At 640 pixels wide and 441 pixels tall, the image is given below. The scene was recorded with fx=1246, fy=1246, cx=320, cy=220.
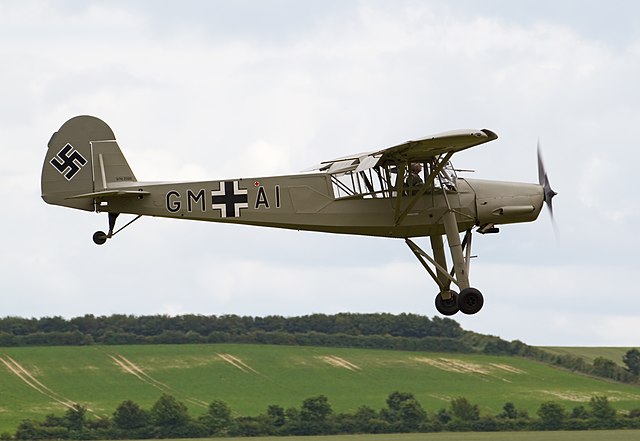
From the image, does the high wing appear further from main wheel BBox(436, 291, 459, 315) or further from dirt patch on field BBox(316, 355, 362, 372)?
dirt patch on field BBox(316, 355, 362, 372)

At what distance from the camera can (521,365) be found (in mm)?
97688

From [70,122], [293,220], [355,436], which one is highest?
[70,122]

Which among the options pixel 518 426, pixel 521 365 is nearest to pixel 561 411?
pixel 518 426

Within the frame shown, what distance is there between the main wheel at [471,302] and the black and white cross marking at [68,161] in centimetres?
823

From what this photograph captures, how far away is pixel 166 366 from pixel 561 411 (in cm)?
2823

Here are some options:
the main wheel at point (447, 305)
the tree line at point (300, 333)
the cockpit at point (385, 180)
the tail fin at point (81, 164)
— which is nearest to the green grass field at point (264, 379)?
the tree line at point (300, 333)

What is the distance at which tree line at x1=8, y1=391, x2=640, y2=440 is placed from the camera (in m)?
79.3

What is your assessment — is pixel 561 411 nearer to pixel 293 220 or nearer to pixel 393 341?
pixel 393 341

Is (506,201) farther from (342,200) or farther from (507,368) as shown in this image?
(507,368)

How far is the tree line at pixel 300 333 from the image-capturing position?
9906 cm

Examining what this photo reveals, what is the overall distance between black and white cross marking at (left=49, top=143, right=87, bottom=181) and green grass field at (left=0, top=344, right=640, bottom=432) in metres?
55.0

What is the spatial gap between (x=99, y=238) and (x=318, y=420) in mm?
59837

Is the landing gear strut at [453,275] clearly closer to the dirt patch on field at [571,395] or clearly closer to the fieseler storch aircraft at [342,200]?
the fieseler storch aircraft at [342,200]

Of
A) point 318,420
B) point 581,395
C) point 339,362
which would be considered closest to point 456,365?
point 339,362
